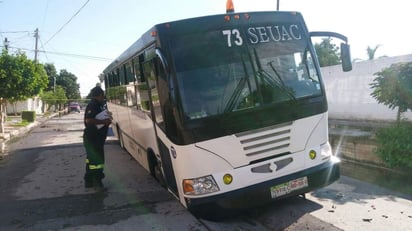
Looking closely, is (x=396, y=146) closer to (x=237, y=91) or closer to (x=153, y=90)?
(x=237, y=91)

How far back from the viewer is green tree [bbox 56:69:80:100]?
79.5m

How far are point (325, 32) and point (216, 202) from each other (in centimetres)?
289

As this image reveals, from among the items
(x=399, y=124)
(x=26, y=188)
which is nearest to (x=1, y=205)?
(x=26, y=188)

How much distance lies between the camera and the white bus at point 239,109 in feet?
14.4

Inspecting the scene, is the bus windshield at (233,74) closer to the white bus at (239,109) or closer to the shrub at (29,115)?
the white bus at (239,109)

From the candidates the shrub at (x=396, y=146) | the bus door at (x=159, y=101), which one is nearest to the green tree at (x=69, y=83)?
the shrub at (x=396, y=146)

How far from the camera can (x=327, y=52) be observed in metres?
31.7

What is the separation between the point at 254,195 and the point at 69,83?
82009mm

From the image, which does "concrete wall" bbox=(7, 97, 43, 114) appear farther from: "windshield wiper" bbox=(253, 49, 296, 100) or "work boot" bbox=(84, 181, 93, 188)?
"windshield wiper" bbox=(253, 49, 296, 100)

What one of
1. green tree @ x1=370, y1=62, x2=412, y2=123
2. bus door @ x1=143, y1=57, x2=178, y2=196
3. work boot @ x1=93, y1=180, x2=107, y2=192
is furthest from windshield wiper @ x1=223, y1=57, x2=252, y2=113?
green tree @ x1=370, y1=62, x2=412, y2=123

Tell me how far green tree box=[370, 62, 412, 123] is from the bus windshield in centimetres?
381

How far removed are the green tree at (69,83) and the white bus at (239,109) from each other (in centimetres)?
7941

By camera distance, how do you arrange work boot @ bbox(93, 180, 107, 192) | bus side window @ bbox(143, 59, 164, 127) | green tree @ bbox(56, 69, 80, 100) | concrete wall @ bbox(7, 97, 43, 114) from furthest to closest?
green tree @ bbox(56, 69, 80, 100), concrete wall @ bbox(7, 97, 43, 114), work boot @ bbox(93, 180, 107, 192), bus side window @ bbox(143, 59, 164, 127)

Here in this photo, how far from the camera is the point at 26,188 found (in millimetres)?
7168
